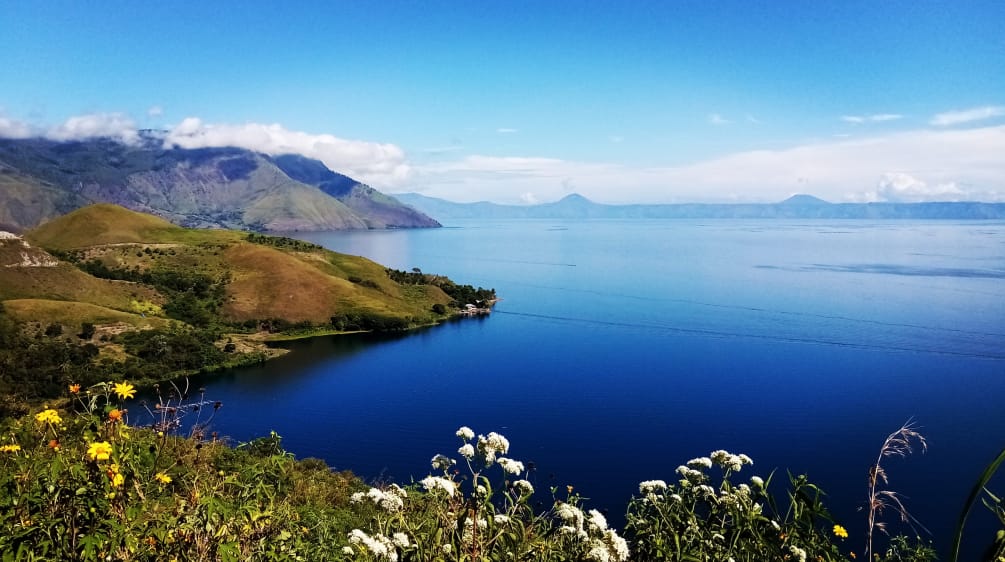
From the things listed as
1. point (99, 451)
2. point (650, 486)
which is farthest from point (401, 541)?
point (650, 486)

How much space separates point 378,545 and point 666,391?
212ft

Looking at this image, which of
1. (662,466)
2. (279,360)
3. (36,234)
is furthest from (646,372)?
(36,234)

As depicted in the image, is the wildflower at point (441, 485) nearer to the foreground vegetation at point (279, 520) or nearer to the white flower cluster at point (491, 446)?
the foreground vegetation at point (279, 520)

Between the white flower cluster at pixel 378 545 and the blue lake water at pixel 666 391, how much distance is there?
102 ft

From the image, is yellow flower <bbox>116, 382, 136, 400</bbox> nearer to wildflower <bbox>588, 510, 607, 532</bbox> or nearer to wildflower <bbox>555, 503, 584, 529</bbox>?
wildflower <bbox>555, 503, 584, 529</bbox>

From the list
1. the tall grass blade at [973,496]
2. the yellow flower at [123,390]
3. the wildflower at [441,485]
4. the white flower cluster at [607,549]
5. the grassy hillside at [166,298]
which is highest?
the tall grass blade at [973,496]

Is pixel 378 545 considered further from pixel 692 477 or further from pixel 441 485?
pixel 692 477

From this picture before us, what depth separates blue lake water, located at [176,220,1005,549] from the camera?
4712cm

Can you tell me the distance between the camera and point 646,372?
7225 cm

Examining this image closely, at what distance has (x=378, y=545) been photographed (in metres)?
4.65

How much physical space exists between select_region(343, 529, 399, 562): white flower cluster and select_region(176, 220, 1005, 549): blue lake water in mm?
30946

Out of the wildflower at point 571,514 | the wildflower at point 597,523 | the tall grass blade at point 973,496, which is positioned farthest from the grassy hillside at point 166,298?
the tall grass blade at point 973,496

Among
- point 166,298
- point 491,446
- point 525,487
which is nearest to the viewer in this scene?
point 491,446

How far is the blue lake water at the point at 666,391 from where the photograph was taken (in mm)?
47125
